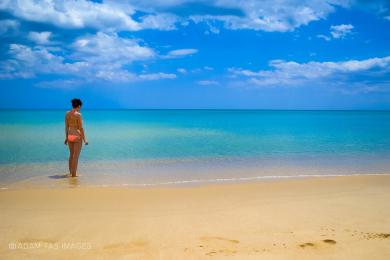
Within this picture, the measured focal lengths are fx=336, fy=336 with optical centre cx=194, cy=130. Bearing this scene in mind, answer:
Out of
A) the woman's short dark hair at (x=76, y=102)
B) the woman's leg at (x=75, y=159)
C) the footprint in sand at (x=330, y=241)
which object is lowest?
the footprint in sand at (x=330, y=241)

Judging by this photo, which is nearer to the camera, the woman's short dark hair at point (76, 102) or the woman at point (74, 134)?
the woman's short dark hair at point (76, 102)

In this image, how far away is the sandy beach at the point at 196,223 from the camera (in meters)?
4.26

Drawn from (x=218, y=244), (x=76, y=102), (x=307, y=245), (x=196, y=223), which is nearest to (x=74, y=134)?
(x=76, y=102)

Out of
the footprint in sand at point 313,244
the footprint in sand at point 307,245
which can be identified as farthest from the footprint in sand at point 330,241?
the footprint in sand at point 307,245

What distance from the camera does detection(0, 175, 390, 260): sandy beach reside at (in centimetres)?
426

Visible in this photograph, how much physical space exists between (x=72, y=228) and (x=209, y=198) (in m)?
2.89

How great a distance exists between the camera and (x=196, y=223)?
210 inches

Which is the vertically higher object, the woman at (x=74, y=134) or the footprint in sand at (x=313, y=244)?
the woman at (x=74, y=134)

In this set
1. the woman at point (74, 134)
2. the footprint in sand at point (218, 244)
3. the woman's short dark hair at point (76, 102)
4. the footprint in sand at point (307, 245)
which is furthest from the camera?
the woman at point (74, 134)

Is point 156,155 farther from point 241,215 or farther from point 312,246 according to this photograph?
point 312,246

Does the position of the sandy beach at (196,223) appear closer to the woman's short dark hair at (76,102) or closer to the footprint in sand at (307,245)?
the footprint in sand at (307,245)

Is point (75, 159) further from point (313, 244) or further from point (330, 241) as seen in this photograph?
point (330, 241)

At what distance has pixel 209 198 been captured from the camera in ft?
23.0

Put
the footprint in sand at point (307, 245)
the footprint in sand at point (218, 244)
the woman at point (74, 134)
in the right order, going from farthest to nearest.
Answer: the woman at point (74, 134), the footprint in sand at point (307, 245), the footprint in sand at point (218, 244)
